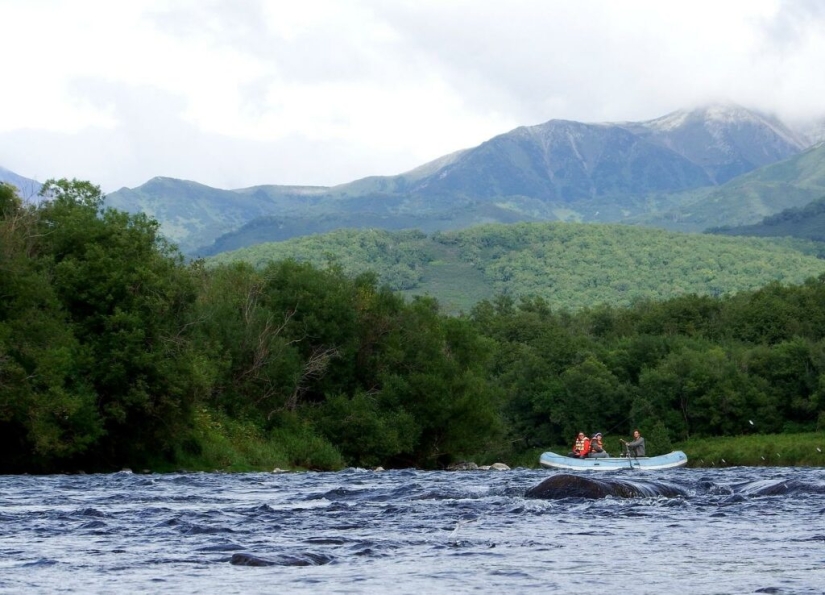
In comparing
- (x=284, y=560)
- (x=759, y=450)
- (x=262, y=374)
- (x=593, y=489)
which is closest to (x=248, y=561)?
(x=284, y=560)

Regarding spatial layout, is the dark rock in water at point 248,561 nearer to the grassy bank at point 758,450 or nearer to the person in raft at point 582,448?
the person in raft at point 582,448

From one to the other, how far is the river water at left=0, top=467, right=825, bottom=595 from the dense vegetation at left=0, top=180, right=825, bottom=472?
438 inches

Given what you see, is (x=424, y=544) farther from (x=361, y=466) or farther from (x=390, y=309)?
(x=390, y=309)

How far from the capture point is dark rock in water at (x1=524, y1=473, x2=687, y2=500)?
31422 millimetres

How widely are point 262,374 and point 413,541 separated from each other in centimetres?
4084

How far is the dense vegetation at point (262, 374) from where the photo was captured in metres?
45.2

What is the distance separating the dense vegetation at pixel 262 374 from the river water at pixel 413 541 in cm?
1113

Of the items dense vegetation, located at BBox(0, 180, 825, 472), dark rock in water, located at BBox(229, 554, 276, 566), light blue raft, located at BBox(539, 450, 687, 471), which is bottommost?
light blue raft, located at BBox(539, 450, 687, 471)

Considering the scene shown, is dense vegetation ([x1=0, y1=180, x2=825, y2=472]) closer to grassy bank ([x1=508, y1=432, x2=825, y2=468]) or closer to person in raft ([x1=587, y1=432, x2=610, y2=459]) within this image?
grassy bank ([x1=508, y1=432, x2=825, y2=468])

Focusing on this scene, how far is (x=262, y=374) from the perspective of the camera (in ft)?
204

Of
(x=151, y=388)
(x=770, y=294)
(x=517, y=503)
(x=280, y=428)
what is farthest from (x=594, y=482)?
A: (x=770, y=294)

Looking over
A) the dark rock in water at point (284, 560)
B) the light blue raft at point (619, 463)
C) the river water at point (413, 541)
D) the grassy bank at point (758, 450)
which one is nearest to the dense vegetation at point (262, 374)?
the grassy bank at point (758, 450)

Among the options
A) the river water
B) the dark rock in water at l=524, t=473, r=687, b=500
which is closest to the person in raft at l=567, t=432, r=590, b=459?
the river water

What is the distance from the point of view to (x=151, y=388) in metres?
47.8
